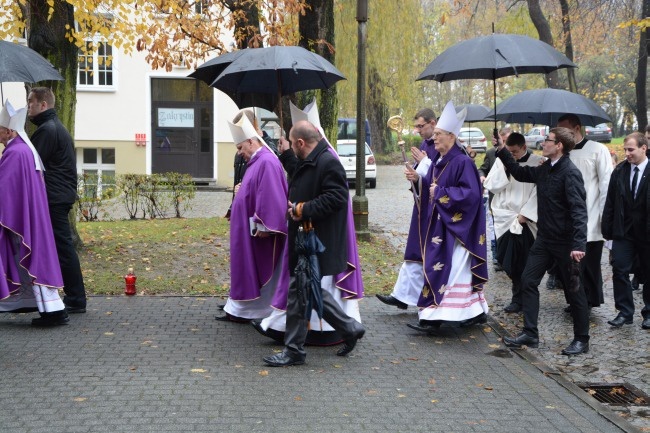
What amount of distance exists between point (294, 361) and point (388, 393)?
97 centimetres

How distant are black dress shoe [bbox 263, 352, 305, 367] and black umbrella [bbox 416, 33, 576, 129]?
10.2 ft

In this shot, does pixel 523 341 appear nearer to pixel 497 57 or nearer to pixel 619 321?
pixel 619 321

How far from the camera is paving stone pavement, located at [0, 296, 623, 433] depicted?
19.1 ft

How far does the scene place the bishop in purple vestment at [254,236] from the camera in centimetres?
813

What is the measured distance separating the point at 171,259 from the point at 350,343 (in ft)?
17.5

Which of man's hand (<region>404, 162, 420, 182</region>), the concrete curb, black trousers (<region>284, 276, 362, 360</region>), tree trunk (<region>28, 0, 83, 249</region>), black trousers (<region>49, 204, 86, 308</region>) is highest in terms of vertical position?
tree trunk (<region>28, 0, 83, 249</region>)

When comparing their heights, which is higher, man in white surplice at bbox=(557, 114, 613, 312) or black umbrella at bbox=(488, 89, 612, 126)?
black umbrella at bbox=(488, 89, 612, 126)

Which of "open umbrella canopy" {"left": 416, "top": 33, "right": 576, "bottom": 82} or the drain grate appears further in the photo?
"open umbrella canopy" {"left": 416, "top": 33, "right": 576, "bottom": 82}

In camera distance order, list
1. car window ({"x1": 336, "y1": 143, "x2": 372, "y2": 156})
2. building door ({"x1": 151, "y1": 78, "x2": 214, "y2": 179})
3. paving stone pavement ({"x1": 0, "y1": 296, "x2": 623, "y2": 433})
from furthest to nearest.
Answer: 1. building door ({"x1": 151, "y1": 78, "x2": 214, "y2": 179})
2. car window ({"x1": 336, "y1": 143, "x2": 372, "y2": 156})
3. paving stone pavement ({"x1": 0, "y1": 296, "x2": 623, "y2": 433})

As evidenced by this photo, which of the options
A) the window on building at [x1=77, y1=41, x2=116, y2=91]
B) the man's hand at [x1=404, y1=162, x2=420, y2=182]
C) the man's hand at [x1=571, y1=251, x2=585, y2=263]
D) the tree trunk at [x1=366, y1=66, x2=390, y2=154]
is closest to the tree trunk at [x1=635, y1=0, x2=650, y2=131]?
the man's hand at [x1=404, y1=162, x2=420, y2=182]

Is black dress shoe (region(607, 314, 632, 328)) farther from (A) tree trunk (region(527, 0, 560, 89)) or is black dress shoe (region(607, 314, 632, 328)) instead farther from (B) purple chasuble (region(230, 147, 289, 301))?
(A) tree trunk (region(527, 0, 560, 89))

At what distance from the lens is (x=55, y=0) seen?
11.6 m

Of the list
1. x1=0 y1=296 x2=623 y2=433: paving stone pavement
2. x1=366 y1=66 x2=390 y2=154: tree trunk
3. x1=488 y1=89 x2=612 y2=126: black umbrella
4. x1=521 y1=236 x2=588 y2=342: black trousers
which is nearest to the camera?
x1=0 y1=296 x2=623 y2=433: paving stone pavement

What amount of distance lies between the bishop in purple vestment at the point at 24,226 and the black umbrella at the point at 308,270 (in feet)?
8.28
